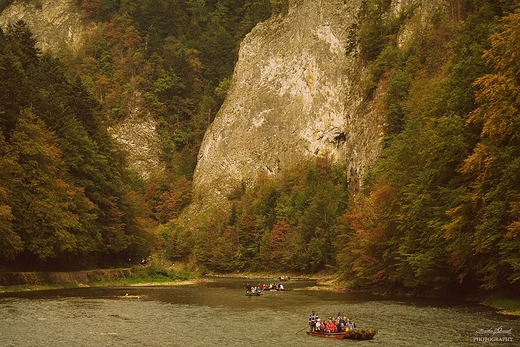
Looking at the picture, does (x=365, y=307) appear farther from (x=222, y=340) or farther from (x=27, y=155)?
(x=27, y=155)

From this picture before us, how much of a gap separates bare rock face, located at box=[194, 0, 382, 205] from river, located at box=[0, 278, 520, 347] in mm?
92918

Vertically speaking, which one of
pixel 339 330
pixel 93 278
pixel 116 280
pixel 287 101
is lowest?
pixel 339 330

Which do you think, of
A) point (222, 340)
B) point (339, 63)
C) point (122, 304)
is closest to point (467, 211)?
point (222, 340)

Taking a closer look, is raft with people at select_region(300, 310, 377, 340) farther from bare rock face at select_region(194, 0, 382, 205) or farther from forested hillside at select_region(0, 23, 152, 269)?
bare rock face at select_region(194, 0, 382, 205)

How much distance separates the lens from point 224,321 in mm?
47156

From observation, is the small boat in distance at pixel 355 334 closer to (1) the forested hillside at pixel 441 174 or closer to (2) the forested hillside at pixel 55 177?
(1) the forested hillside at pixel 441 174

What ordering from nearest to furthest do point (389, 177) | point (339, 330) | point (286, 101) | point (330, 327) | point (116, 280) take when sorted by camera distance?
point (339, 330)
point (330, 327)
point (389, 177)
point (116, 280)
point (286, 101)

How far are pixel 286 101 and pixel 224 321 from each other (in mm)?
131144

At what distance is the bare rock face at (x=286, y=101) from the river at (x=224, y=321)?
305ft

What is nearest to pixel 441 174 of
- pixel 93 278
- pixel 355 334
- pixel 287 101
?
pixel 355 334

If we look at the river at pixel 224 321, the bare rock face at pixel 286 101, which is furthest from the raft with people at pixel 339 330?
the bare rock face at pixel 286 101

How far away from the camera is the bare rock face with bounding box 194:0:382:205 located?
161m

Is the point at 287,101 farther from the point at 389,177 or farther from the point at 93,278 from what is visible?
the point at 389,177

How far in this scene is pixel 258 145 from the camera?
175500 mm
